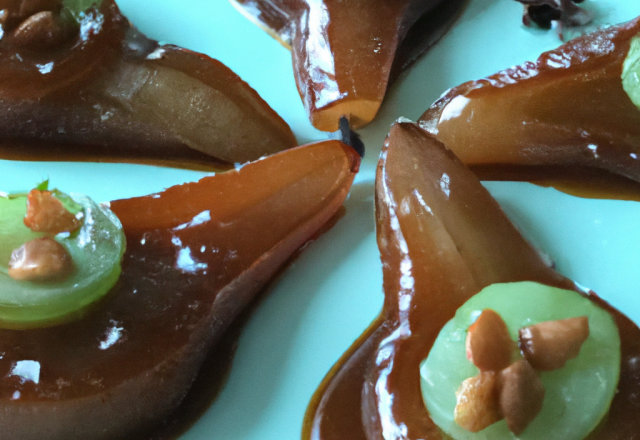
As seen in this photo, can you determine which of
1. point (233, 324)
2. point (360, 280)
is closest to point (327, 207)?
point (360, 280)

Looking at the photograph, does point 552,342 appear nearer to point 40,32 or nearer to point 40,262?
point 40,262

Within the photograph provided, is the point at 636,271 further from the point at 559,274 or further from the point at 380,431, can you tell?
the point at 380,431

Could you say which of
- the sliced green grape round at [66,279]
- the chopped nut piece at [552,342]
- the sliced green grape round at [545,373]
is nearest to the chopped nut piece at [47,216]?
the sliced green grape round at [66,279]

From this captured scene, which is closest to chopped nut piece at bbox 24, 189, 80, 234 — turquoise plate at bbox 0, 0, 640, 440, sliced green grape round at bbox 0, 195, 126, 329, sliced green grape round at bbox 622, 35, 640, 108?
sliced green grape round at bbox 0, 195, 126, 329

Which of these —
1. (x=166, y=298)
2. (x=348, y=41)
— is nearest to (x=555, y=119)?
(x=348, y=41)

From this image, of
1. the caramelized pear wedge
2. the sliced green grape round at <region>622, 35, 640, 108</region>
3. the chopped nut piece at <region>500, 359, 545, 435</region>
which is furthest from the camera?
the sliced green grape round at <region>622, 35, 640, 108</region>

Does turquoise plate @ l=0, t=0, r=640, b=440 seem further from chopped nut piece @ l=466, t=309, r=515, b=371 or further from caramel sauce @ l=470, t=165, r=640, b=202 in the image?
chopped nut piece @ l=466, t=309, r=515, b=371
